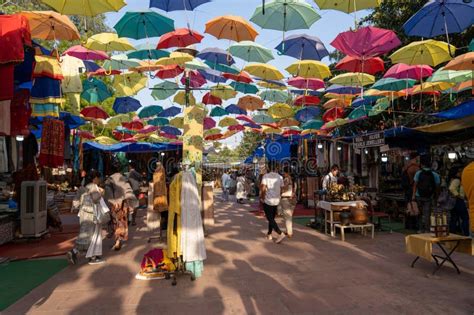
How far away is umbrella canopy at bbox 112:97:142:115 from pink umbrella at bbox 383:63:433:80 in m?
9.43

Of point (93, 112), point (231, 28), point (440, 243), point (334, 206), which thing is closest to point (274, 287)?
point (440, 243)

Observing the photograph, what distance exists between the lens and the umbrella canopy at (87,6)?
6.16 meters

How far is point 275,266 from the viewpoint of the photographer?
6.20 m

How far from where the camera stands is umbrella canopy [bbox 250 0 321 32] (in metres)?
7.51

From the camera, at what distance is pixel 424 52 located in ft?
26.5

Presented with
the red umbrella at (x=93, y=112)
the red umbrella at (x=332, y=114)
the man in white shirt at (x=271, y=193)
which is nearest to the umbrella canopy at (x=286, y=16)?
the man in white shirt at (x=271, y=193)

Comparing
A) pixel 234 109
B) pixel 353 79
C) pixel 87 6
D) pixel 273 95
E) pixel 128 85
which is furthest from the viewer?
pixel 234 109

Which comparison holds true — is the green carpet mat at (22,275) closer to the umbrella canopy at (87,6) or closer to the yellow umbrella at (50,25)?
the yellow umbrella at (50,25)

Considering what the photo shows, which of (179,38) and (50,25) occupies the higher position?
(179,38)

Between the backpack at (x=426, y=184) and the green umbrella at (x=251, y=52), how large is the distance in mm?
4792

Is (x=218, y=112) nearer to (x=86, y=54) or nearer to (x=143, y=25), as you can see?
(x=86, y=54)

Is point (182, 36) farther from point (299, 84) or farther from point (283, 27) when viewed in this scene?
point (299, 84)

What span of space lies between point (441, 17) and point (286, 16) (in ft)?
9.79

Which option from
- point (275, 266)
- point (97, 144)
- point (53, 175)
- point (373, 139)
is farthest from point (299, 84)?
point (53, 175)
